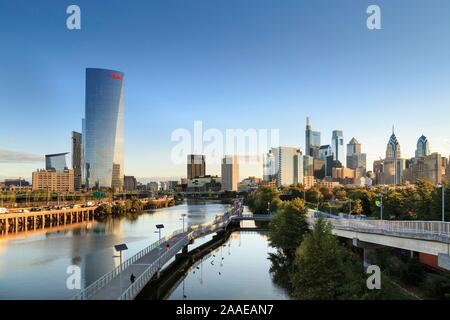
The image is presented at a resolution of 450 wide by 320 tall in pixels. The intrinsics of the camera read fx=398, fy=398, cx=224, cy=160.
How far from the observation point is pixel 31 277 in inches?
1409

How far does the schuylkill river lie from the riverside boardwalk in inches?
115

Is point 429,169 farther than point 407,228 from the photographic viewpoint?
Yes

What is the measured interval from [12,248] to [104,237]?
49.3 feet

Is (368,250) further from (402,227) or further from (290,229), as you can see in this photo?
(290,229)

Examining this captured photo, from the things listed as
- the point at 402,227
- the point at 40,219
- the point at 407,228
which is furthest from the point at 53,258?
the point at 40,219

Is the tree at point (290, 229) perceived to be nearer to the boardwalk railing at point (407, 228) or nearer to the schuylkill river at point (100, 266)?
the schuylkill river at point (100, 266)

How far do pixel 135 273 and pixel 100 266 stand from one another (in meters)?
14.2

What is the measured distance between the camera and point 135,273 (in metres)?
28.8

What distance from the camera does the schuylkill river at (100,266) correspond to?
31.8 meters

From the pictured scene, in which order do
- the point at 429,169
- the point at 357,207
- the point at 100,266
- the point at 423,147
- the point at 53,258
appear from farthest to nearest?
1. the point at 423,147
2. the point at 429,169
3. the point at 357,207
4. the point at 53,258
5. the point at 100,266

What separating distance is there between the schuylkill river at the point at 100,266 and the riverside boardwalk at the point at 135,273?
2.92 meters

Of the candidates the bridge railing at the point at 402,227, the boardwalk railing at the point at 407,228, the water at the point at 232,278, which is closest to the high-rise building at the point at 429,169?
the water at the point at 232,278
